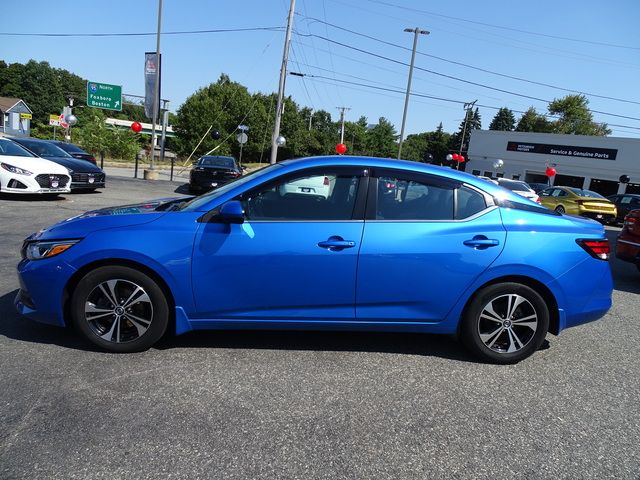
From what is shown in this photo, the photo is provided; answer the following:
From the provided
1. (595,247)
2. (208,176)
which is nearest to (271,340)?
(595,247)

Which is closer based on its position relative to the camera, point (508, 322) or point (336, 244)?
point (336, 244)

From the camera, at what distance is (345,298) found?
3619 mm

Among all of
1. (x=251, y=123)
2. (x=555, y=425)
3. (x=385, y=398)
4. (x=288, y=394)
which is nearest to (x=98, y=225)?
(x=288, y=394)

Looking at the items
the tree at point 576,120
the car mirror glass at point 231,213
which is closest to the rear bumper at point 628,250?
the car mirror glass at point 231,213

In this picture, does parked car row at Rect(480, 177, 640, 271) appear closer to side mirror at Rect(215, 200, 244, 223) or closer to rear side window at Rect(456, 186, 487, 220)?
rear side window at Rect(456, 186, 487, 220)

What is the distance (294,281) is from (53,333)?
6.92 ft

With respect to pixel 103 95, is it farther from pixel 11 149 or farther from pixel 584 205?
A: pixel 584 205

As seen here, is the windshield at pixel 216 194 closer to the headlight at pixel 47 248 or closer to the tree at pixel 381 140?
the headlight at pixel 47 248

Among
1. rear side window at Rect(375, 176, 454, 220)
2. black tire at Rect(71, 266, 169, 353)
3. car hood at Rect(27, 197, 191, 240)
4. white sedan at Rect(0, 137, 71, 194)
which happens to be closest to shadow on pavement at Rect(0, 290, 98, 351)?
black tire at Rect(71, 266, 169, 353)

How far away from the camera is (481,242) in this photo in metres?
3.66

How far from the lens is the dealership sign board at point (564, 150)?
42.5 meters

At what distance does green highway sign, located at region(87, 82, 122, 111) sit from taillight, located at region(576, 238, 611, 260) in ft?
131

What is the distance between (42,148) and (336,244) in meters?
13.2

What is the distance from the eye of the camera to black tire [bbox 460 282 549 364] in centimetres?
375
